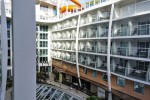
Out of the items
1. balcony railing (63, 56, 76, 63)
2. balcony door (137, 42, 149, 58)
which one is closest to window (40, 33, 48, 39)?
balcony railing (63, 56, 76, 63)

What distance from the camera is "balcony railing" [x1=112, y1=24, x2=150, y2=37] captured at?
1236cm

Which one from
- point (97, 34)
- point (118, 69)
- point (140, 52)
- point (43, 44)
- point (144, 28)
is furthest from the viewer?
point (43, 44)

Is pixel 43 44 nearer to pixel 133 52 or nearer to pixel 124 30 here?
pixel 124 30

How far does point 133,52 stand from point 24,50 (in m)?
13.7

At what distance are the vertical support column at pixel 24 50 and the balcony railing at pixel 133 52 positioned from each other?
1233 centimetres

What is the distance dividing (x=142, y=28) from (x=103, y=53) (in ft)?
17.0

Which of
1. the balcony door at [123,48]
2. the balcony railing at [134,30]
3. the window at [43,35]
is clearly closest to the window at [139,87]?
the balcony door at [123,48]

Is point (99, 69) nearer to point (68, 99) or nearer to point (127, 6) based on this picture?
point (127, 6)

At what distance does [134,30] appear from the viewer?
44.5 ft

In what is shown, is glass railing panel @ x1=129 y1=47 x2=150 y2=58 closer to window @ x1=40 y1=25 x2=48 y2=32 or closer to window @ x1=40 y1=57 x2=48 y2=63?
window @ x1=40 y1=57 x2=48 y2=63

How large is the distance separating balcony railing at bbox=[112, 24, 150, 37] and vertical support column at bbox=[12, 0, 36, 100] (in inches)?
484

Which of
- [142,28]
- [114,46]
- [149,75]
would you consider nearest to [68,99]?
[149,75]

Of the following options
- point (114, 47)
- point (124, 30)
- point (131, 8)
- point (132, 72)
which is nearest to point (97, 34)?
point (114, 47)

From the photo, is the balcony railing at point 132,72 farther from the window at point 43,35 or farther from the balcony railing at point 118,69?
the window at point 43,35
